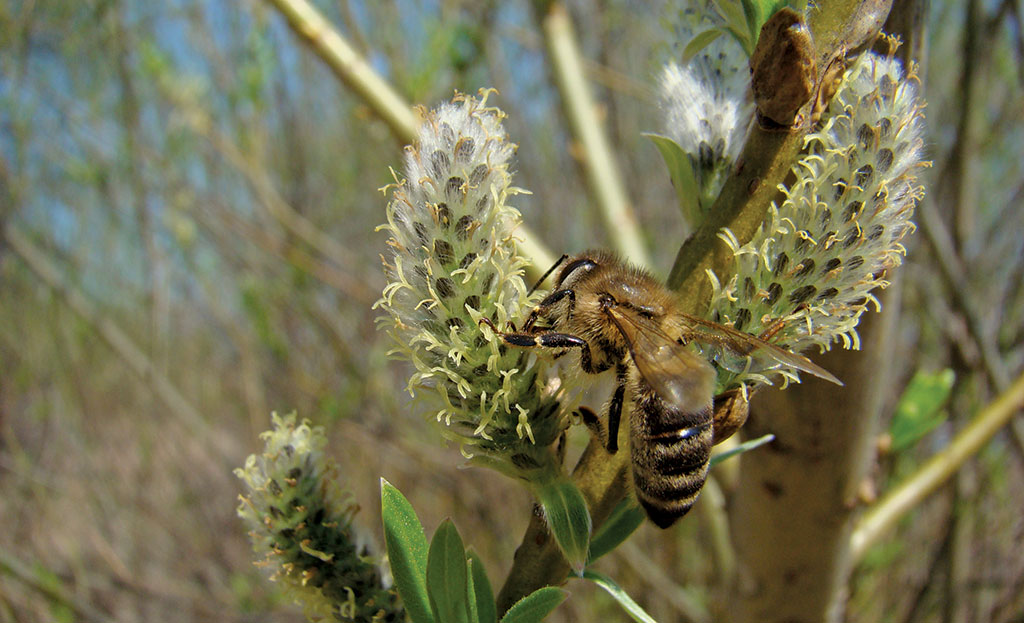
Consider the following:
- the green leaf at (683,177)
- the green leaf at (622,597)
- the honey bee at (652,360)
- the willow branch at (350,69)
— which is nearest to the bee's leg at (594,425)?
the honey bee at (652,360)

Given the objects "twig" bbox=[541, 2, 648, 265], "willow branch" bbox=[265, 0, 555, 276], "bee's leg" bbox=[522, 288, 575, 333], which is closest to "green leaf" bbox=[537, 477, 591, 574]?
"bee's leg" bbox=[522, 288, 575, 333]

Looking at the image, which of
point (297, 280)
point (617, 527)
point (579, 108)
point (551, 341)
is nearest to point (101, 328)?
point (297, 280)

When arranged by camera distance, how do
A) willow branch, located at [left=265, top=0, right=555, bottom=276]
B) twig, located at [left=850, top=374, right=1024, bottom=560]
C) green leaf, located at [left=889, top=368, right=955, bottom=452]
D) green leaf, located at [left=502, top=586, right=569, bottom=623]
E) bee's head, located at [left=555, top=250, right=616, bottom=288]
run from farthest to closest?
willow branch, located at [left=265, top=0, right=555, bottom=276], twig, located at [left=850, top=374, right=1024, bottom=560], green leaf, located at [left=889, top=368, right=955, bottom=452], bee's head, located at [left=555, top=250, right=616, bottom=288], green leaf, located at [left=502, top=586, right=569, bottom=623]

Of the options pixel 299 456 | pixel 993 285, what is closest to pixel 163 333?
pixel 299 456

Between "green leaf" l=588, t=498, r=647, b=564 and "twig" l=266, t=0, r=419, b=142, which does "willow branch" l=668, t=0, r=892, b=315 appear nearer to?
"green leaf" l=588, t=498, r=647, b=564

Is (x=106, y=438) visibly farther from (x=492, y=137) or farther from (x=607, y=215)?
(x=492, y=137)

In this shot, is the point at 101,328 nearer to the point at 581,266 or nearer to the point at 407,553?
the point at 581,266
